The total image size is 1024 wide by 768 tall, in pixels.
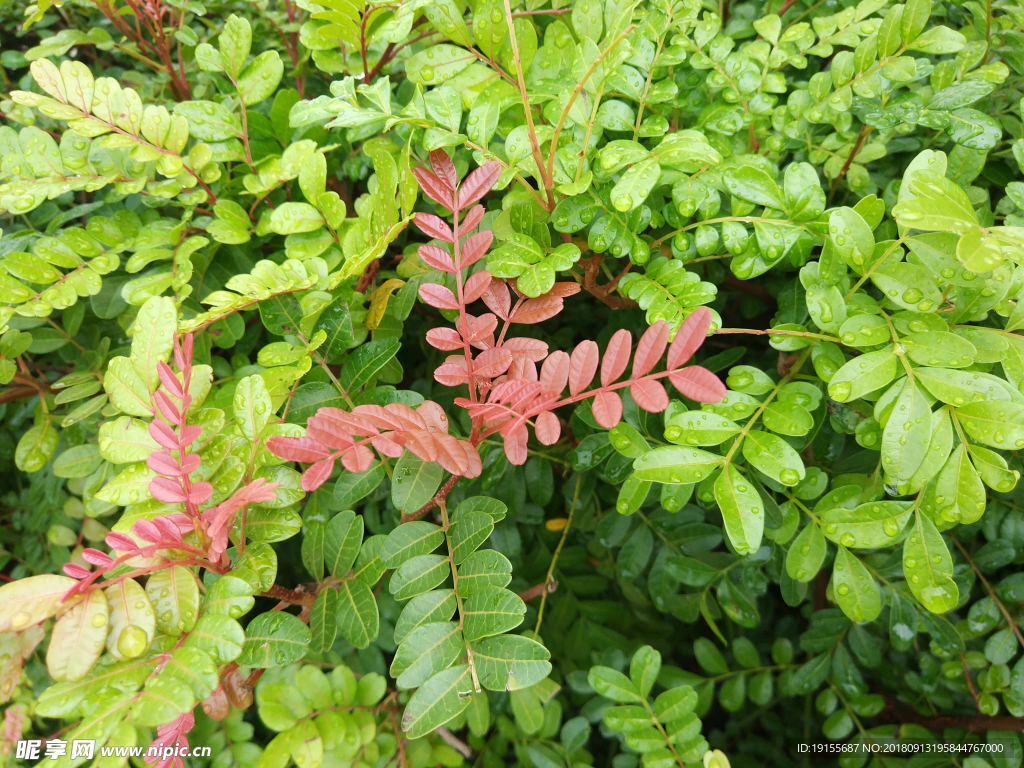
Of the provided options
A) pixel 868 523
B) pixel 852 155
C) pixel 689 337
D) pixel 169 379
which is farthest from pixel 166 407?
Answer: pixel 852 155

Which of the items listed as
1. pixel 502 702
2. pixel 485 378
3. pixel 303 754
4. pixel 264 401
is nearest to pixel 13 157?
pixel 264 401

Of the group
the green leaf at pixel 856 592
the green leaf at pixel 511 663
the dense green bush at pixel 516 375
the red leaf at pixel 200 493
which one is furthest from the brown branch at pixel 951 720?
the red leaf at pixel 200 493

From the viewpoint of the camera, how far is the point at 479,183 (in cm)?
77

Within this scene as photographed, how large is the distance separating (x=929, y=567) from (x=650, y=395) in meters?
0.42

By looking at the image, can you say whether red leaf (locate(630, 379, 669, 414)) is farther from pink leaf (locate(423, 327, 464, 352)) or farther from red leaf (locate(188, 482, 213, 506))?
red leaf (locate(188, 482, 213, 506))

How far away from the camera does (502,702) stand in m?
1.15

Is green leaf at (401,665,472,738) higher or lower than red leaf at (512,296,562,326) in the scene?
lower

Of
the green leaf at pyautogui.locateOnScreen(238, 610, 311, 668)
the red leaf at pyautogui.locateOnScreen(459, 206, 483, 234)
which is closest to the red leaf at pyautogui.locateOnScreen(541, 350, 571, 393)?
the red leaf at pyautogui.locateOnScreen(459, 206, 483, 234)

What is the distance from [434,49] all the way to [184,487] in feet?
2.37

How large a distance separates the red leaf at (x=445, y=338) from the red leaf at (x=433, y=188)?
161 millimetres

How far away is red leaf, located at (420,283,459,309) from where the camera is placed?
79cm

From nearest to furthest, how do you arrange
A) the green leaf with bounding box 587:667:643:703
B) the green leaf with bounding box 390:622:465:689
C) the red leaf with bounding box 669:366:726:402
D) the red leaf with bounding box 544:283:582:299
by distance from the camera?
the red leaf with bounding box 669:366:726:402
the green leaf with bounding box 390:622:465:689
the red leaf with bounding box 544:283:582:299
the green leaf with bounding box 587:667:643:703

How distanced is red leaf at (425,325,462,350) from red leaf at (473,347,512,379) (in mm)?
36

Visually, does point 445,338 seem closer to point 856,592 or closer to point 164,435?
point 164,435
